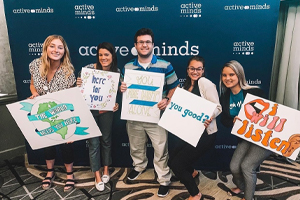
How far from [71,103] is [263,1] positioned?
2.06 meters

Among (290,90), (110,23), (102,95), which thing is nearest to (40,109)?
(102,95)

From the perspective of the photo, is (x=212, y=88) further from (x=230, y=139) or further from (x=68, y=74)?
(x=68, y=74)

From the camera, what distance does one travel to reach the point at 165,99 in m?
2.17

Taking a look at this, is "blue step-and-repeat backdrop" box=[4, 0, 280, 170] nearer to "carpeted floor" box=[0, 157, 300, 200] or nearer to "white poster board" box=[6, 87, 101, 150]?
"white poster board" box=[6, 87, 101, 150]

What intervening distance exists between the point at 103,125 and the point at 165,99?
0.69 metres

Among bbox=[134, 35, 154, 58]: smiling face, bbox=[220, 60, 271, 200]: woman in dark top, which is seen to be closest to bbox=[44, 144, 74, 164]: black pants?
bbox=[134, 35, 154, 58]: smiling face

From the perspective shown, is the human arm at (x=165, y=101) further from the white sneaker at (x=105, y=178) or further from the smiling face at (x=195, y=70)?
the white sneaker at (x=105, y=178)

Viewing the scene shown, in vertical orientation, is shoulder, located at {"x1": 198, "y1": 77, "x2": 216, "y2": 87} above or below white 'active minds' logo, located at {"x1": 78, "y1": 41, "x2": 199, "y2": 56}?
below

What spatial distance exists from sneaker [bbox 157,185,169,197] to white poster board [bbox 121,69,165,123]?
0.68 m

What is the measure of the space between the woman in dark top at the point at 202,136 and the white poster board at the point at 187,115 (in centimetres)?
6

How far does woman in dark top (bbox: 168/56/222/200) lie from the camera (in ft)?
6.49

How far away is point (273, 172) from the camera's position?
268 cm

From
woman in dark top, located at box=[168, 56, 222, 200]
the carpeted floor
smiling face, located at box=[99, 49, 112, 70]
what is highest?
smiling face, located at box=[99, 49, 112, 70]

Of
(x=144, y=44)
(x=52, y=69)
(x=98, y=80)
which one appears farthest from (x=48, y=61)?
(x=144, y=44)
